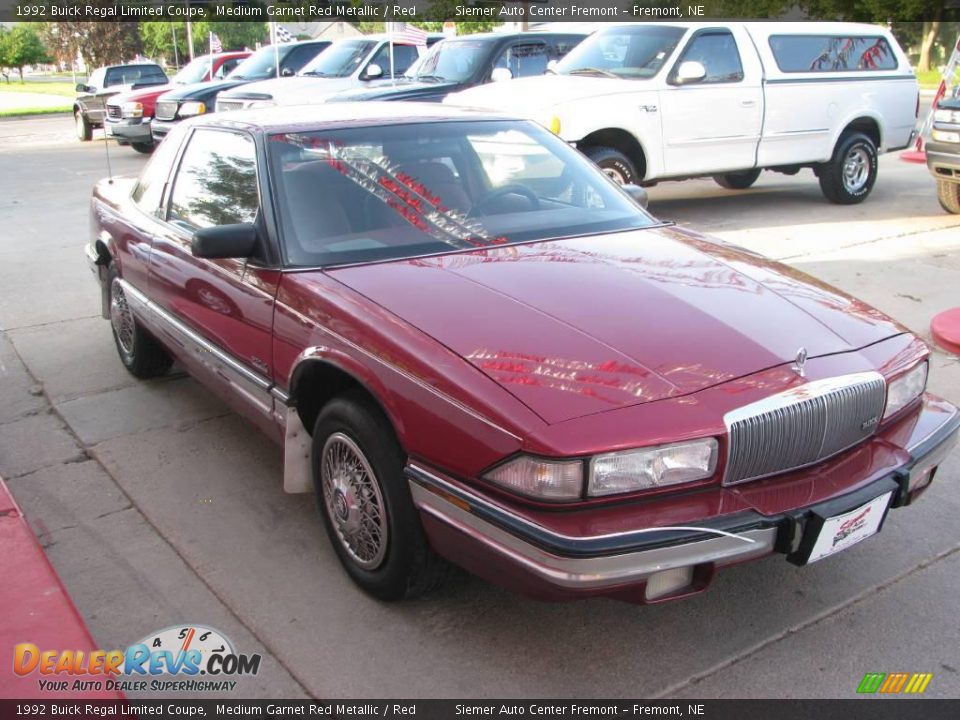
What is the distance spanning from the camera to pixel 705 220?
9.84m

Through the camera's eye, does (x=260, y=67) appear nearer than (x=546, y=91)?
No

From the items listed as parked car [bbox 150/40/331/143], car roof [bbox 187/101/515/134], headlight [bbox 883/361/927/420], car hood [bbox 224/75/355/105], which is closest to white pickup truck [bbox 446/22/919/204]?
car hood [bbox 224/75/355/105]

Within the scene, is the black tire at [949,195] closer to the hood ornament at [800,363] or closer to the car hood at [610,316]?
the car hood at [610,316]

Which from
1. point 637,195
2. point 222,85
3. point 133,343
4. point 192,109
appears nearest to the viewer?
point 637,195

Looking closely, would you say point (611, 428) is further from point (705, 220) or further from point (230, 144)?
point (705, 220)

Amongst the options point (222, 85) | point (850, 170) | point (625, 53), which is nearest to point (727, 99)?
point (625, 53)

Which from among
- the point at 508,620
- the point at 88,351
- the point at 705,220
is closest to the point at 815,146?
the point at 705,220

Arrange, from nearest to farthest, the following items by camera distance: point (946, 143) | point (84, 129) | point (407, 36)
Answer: point (946, 143)
point (407, 36)
point (84, 129)

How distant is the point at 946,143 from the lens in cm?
912

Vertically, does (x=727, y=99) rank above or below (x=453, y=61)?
below

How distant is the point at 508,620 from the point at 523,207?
5.93ft

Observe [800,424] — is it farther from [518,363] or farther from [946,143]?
[946,143]

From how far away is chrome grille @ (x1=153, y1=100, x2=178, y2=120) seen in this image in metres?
15.3

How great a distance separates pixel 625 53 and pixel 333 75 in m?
6.09
